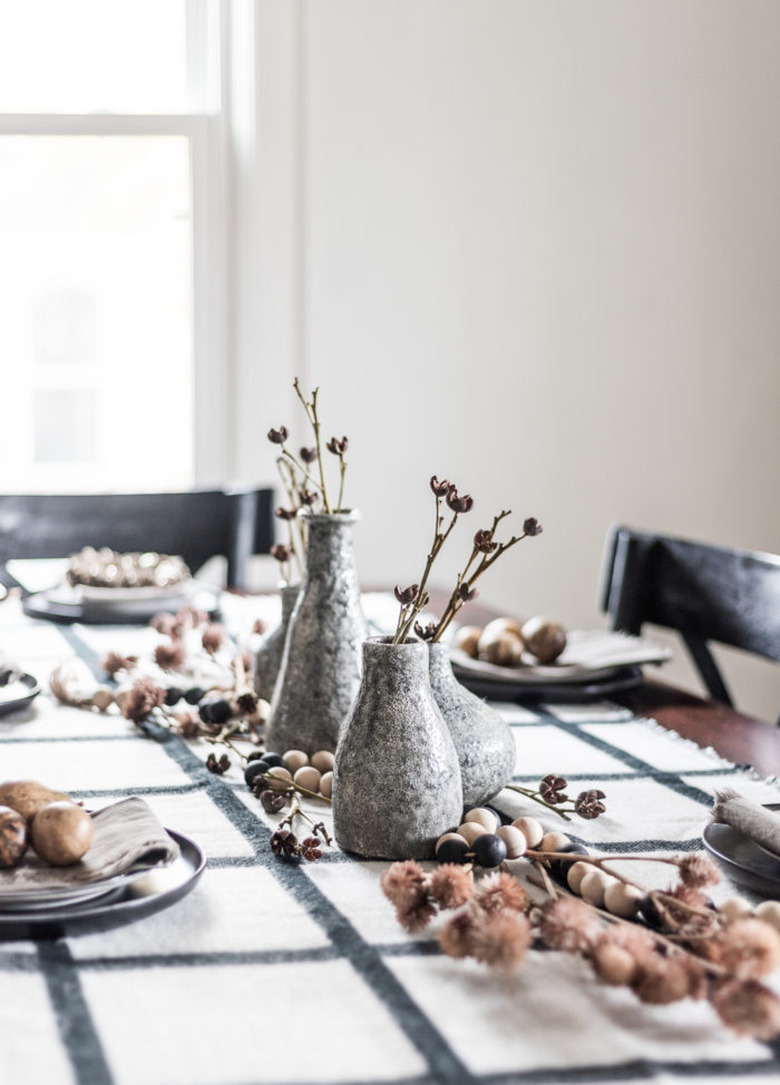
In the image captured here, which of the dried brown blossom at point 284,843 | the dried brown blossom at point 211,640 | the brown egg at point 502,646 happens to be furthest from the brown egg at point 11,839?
the brown egg at point 502,646

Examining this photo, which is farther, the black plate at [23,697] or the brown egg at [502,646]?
the brown egg at [502,646]

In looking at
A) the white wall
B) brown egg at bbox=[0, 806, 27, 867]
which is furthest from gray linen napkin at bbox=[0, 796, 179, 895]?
the white wall

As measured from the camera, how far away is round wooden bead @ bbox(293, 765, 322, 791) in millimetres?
978

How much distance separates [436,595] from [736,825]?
48.1 inches

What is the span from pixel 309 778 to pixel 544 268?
7.87 ft

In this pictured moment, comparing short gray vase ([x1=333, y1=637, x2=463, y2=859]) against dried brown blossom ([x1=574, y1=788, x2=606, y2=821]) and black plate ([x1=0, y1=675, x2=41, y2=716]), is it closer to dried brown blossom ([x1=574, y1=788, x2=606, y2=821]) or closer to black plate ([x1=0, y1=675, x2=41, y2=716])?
dried brown blossom ([x1=574, y1=788, x2=606, y2=821])

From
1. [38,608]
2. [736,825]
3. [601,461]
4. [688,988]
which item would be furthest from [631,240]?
[688,988]

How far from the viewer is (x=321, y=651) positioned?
1049 millimetres

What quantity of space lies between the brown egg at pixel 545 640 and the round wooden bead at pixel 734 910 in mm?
687

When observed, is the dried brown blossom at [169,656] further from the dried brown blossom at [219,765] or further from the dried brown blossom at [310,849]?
the dried brown blossom at [310,849]

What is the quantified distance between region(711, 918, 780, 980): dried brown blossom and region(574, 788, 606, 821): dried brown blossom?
0.29 m

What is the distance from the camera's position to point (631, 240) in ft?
10.3

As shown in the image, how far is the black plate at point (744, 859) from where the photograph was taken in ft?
2.56

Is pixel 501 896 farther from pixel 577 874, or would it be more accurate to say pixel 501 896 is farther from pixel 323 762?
pixel 323 762
